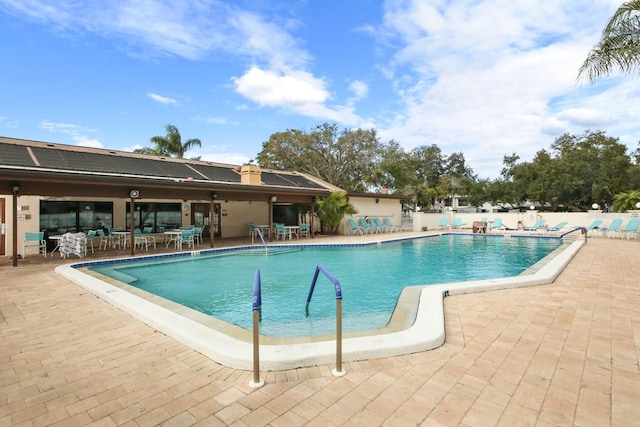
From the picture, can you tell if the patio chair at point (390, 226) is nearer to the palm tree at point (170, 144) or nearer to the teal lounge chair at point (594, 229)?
the teal lounge chair at point (594, 229)

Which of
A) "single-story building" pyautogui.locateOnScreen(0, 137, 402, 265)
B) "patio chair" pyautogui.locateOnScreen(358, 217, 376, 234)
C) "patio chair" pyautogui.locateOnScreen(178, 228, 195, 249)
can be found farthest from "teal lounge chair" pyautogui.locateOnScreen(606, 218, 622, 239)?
"patio chair" pyautogui.locateOnScreen(178, 228, 195, 249)

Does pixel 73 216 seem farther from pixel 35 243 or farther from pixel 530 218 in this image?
pixel 530 218

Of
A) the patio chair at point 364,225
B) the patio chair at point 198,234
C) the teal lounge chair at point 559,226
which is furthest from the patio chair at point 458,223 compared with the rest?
the patio chair at point 198,234

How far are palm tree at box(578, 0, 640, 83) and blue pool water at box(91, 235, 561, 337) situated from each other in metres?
5.13

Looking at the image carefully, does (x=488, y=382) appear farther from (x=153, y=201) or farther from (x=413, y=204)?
(x=413, y=204)

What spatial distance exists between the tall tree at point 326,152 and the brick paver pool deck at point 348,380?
96.7ft

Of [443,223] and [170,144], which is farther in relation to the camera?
[170,144]

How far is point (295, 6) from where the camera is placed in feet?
42.6

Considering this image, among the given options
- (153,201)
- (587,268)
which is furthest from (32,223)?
(587,268)

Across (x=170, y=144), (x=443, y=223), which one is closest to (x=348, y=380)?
(x=443, y=223)

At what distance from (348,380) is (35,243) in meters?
13.2

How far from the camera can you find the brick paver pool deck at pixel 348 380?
2.27 metres

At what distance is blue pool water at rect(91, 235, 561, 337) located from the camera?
559 centimetres

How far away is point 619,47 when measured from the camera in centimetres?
720
